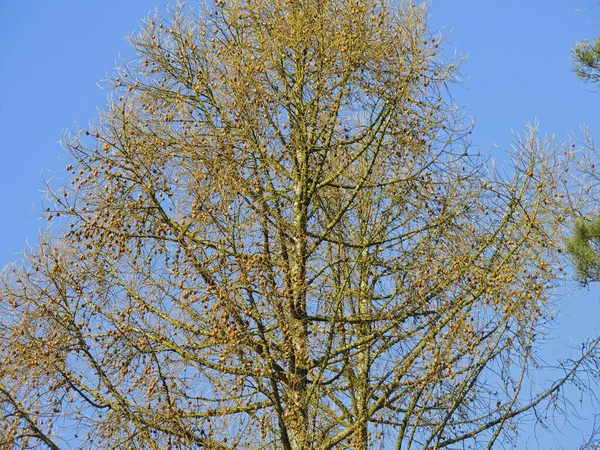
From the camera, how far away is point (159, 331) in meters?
7.11

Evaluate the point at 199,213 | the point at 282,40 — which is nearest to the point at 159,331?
the point at 199,213

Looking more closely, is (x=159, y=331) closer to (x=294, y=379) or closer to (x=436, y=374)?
(x=294, y=379)

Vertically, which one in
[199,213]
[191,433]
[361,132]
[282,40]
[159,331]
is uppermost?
[282,40]

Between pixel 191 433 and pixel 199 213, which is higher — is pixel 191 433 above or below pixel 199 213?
below

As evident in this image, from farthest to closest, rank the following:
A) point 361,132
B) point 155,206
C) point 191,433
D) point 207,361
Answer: point 361,132
point 155,206
point 207,361
point 191,433

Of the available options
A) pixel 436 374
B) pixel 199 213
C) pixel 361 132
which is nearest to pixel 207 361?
pixel 199 213

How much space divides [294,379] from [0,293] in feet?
8.67

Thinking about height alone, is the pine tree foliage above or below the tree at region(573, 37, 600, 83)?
below

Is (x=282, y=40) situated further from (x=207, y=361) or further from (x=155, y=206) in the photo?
(x=207, y=361)

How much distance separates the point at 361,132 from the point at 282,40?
3.81 ft

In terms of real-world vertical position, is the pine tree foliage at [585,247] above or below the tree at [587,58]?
below

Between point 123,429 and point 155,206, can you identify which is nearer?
point 123,429

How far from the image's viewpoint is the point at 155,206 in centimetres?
729

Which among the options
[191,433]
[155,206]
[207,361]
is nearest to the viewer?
[191,433]
